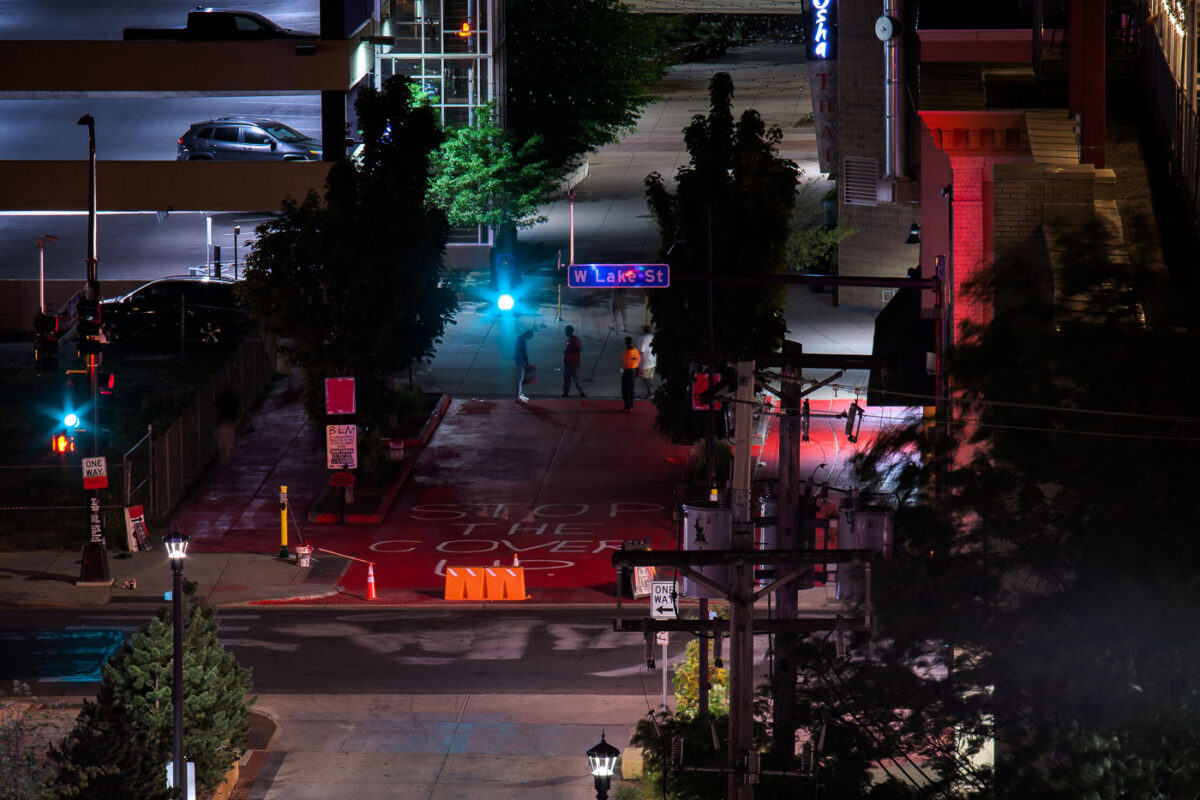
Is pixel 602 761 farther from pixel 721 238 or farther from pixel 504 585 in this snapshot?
pixel 721 238

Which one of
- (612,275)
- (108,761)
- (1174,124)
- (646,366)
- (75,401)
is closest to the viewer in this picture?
(108,761)

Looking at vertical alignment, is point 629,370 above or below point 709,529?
below

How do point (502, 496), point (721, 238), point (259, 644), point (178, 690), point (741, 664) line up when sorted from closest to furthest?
1. point (741, 664)
2. point (178, 690)
3. point (259, 644)
4. point (721, 238)
5. point (502, 496)

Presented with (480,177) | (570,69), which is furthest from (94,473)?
(570,69)

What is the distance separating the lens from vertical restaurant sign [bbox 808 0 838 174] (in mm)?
48094

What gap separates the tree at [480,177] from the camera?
176ft

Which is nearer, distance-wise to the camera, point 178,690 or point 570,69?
point 178,690

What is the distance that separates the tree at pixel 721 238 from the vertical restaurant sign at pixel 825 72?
13.6 metres

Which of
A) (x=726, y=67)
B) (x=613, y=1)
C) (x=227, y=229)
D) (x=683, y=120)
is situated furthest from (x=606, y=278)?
(x=726, y=67)

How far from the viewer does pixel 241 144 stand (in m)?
51.4

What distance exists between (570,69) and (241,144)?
18.4 metres

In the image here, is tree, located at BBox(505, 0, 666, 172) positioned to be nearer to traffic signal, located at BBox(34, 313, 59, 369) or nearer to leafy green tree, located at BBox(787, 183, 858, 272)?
leafy green tree, located at BBox(787, 183, 858, 272)

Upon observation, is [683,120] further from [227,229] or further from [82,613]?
[82,613]

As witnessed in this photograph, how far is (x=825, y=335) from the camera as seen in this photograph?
4912cm
